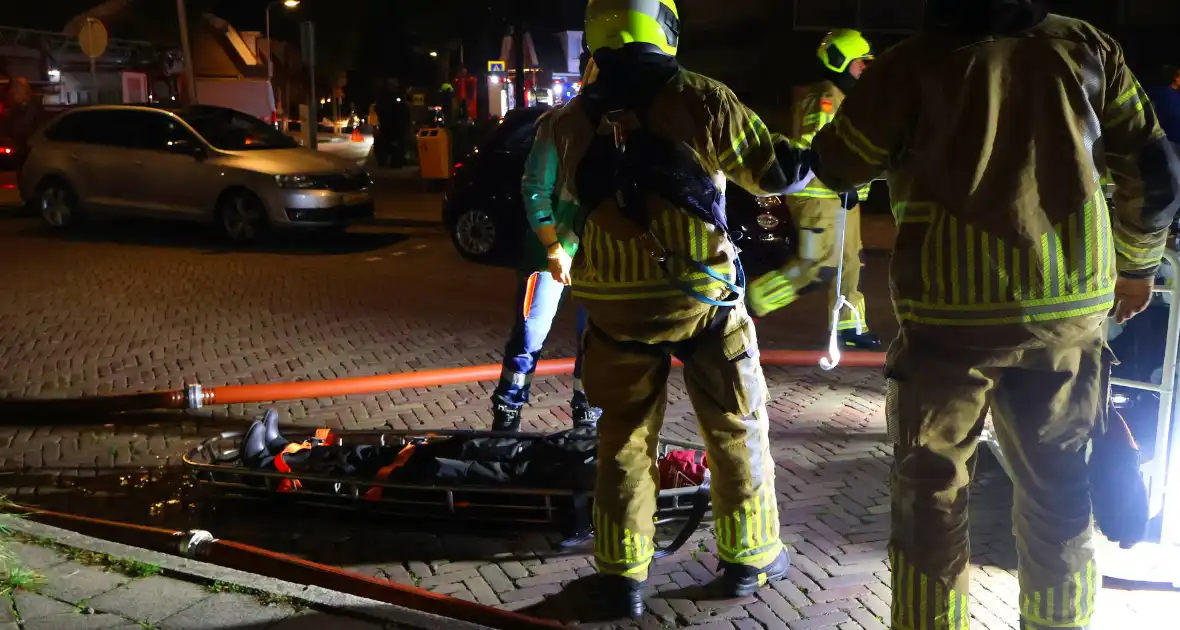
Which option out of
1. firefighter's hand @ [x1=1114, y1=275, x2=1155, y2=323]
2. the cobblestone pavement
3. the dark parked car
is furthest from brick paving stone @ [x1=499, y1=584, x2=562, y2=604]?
the dark parked car

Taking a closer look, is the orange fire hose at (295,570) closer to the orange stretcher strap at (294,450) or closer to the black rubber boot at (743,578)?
the orange stretcher strap at (294,450)

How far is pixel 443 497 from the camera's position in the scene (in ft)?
13.7

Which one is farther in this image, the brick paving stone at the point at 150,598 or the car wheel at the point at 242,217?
the car wheel at the point at 242,217

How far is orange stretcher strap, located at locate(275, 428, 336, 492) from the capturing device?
14.4ft

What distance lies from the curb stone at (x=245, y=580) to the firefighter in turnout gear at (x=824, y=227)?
10.3 feet

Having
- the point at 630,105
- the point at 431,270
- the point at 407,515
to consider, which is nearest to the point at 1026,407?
the point at 630,105

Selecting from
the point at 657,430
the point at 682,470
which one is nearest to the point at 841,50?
the point at 682,470

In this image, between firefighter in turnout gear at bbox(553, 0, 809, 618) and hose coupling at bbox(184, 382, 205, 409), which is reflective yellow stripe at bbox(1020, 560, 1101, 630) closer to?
firefighter in turnout gear at bbox(553, 0, 809, 618)

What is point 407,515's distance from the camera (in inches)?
170

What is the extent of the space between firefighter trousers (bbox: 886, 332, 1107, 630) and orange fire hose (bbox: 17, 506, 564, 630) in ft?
3.78

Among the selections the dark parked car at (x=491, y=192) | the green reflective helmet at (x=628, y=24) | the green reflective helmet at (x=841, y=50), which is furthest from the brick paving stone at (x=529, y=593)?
the dark parked car at (x=491, y=192)

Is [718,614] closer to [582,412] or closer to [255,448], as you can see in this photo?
[582,412]

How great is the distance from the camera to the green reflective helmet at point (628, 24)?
3219 mm

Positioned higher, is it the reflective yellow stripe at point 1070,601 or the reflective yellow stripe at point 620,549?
the reflective yellow stripe at point 1070,601
